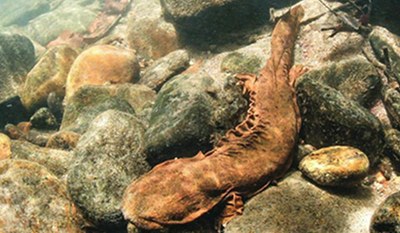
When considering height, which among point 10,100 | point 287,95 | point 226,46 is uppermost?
point 287,95

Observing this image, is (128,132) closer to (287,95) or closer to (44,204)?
(44,204)

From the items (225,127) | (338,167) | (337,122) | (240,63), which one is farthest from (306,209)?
(240,63)

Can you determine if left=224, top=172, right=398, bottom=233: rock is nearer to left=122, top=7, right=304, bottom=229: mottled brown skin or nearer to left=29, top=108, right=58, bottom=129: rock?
left=122, top=7, right=304, bottom=229: mottled brown skin

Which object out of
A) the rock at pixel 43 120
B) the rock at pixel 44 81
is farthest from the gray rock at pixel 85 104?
the rock at pixel 44 81

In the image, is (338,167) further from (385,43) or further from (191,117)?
(385,43)

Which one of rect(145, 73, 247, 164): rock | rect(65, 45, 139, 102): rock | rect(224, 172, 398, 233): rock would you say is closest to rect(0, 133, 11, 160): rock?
rect(65, 45, 139, 102): rock

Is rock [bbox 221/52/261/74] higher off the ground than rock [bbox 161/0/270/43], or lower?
lower

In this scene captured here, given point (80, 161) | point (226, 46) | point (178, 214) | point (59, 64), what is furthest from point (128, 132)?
point (59, 64)
